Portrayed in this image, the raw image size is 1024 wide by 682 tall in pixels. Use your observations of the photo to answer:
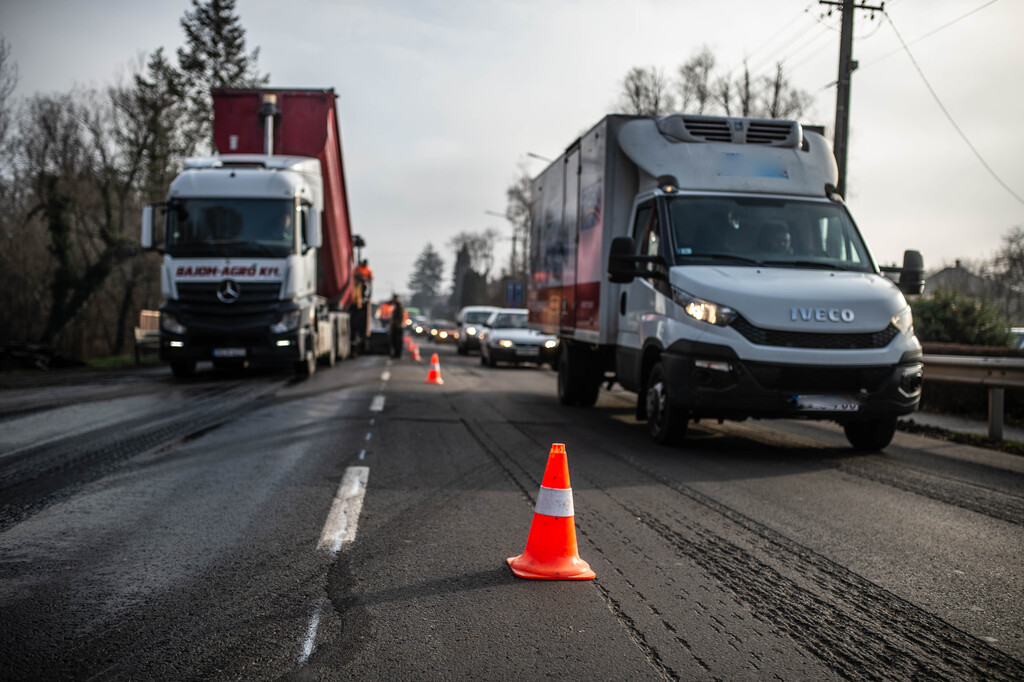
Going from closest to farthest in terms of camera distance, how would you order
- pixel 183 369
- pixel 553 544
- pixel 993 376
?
pixel 553 544 → pixel 993 376 → pixel 183 369

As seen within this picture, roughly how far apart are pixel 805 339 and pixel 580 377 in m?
5.53

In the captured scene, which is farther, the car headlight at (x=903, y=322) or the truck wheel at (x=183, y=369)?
the truck wheel at (x=183, y=369)

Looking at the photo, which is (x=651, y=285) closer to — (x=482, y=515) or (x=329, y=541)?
(x=482, y=515)

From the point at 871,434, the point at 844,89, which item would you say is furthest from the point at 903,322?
the point at 844,89

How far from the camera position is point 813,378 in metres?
7.77

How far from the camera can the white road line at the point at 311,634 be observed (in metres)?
3.19

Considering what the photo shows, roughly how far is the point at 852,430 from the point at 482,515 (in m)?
5.14

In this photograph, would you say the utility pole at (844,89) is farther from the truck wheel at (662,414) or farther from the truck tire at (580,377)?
the truck wheel at (662,414)

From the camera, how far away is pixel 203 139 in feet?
120

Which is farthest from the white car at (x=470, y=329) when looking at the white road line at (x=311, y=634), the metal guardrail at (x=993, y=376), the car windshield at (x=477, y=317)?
the white road line at (x=311, y=634)

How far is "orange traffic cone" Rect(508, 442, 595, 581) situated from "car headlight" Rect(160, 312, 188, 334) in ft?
42.5

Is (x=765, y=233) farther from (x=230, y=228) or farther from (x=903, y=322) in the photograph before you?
(x=230, y=228)

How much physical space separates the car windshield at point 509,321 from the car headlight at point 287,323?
9678 mm

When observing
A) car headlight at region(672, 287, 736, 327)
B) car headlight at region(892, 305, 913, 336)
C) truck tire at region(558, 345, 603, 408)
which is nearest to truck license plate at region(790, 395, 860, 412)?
car headlight at region(892, 305, 913, 336)
